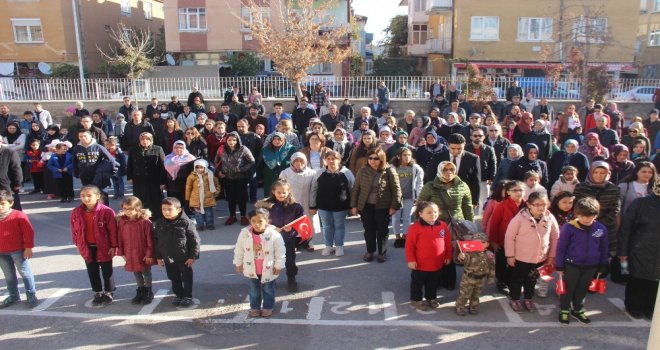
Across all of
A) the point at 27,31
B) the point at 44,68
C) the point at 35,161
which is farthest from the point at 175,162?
the point at 27,31

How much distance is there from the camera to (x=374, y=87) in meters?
18.3

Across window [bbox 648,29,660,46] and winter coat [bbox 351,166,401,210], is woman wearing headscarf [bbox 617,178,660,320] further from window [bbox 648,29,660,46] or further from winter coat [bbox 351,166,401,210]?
window [bbox 648,29,660,46]

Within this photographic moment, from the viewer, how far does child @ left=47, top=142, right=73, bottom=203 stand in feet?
34.0

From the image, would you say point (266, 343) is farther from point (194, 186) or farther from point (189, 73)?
point (189, 73)

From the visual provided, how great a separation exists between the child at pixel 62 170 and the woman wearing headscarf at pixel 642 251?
972 cm

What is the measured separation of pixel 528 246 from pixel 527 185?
1.15 meters

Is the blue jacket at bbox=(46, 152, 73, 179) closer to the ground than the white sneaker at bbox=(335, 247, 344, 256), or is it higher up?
higher up

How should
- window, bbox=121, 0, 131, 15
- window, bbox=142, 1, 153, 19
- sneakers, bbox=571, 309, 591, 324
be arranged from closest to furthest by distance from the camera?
sneakers, bbox=571, 309, 591, 324 < window, bbox=121, 0, 131, 15 < window, bbox=142, 1, 153, 19

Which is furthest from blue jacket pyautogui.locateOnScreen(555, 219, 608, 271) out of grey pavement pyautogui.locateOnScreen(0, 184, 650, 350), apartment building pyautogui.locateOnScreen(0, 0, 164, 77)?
apartment building pyautogui.locateOnScreen(0, 0, 164, 77)

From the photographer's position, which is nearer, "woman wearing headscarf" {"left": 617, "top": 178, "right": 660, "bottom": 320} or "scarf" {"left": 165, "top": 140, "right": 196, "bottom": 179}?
"woman wearing headscarf" {"left": 617, "top": 178, "right": 660, "bottom": 320}

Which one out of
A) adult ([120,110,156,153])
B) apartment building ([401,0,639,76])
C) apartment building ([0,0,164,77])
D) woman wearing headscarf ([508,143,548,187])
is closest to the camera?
woman wearing headscarf ([508,143,548,187])

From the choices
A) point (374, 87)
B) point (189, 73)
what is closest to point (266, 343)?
point (374, 87)

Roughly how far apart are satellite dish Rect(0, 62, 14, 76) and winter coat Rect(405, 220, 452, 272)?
31.4 meters

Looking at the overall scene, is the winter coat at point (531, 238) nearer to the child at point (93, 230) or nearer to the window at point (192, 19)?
the child at point (93, 230)
